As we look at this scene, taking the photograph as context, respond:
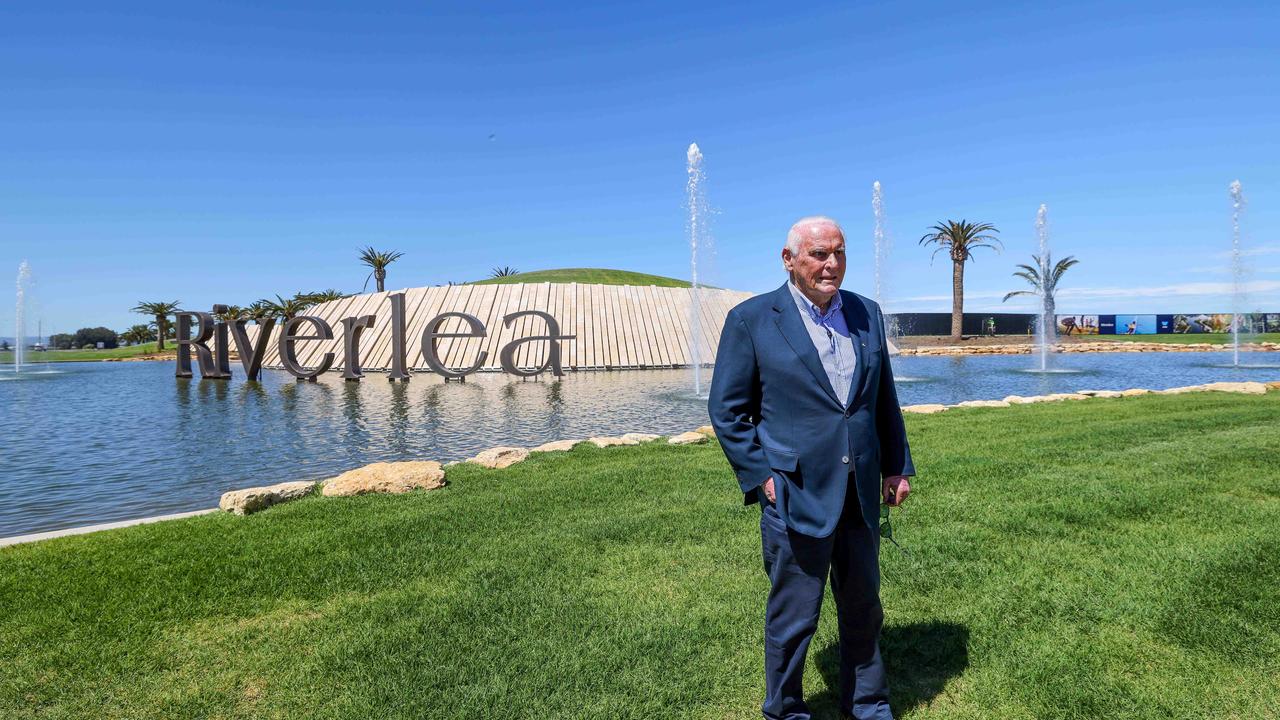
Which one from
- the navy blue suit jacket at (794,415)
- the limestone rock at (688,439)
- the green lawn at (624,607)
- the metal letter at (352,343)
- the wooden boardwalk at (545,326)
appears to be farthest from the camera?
the wooden boardwalk at (545,326)

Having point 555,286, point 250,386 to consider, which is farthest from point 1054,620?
point 555,286

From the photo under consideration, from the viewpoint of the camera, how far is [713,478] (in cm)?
709

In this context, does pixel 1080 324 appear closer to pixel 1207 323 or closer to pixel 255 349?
pixel 1207 323

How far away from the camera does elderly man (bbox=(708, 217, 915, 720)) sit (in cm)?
274

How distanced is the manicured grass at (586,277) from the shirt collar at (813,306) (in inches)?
2072

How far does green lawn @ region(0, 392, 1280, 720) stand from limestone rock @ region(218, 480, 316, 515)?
23 centimetres

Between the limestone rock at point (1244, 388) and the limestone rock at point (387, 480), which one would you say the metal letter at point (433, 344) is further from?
the limestone rock at point (1244, 388)

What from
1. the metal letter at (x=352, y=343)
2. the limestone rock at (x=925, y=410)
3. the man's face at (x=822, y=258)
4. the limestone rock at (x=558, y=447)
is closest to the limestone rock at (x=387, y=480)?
the limestone rock at (x=558, y=447)

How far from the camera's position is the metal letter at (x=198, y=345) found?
29312 millimetres

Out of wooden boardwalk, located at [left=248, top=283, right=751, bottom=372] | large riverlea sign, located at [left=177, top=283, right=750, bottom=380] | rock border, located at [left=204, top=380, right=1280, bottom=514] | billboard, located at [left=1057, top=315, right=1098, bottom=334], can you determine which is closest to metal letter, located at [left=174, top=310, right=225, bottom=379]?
→ large riverlea sign, located at [left=177, top=283, right=750, bottom=380]

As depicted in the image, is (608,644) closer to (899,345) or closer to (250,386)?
(250,386)

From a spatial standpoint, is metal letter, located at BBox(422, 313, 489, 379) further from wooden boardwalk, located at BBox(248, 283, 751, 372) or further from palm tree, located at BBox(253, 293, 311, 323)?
palm tree, located at BBox(253, 293, 311, 323)

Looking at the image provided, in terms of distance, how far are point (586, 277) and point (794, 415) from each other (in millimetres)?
56352

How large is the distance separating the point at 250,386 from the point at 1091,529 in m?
26.5
